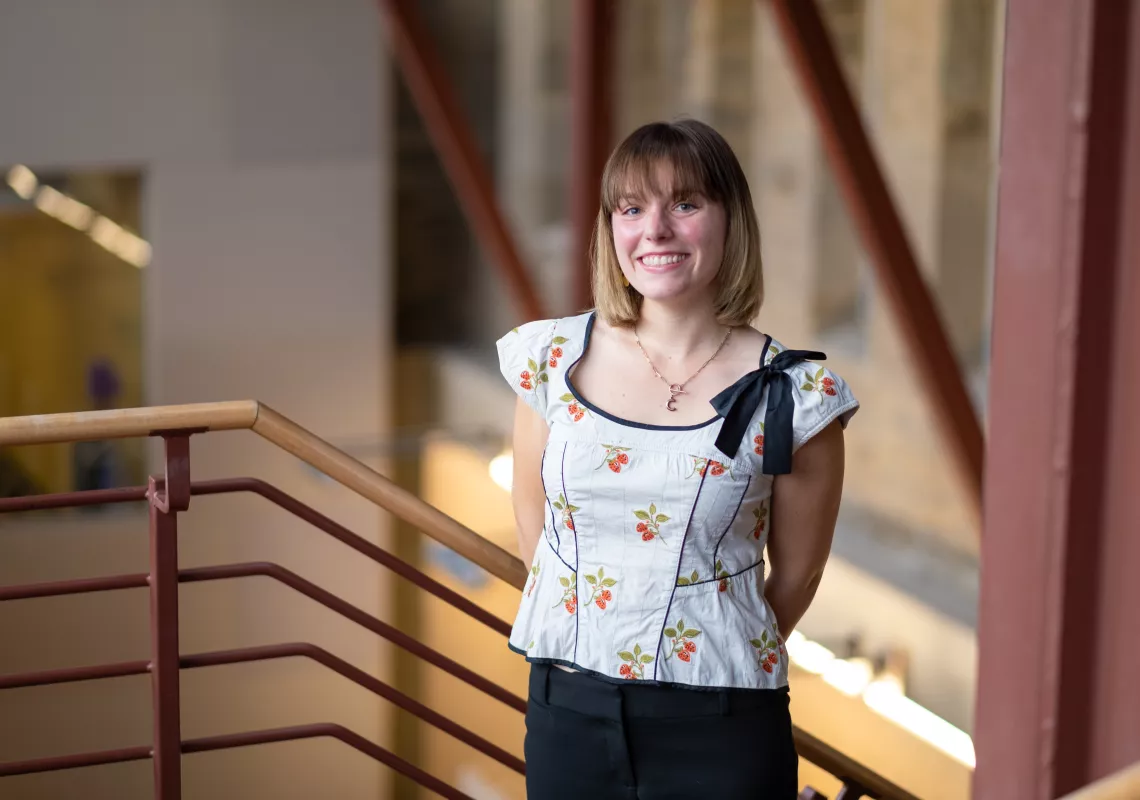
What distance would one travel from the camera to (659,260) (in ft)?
5.31

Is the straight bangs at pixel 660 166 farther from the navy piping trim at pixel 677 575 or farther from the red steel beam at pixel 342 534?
the red steel beam at pixel 342 534

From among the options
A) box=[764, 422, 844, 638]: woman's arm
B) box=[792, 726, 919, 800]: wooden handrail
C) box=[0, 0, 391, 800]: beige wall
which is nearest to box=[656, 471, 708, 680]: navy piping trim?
box=[764, 422, 844, 638]: woman's arm

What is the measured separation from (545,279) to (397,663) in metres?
2.15

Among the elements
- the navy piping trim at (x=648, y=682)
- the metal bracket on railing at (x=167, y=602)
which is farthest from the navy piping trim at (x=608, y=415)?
the metal bracket on railing at (x=167, y=602)

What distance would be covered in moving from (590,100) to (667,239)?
2714 millimetres

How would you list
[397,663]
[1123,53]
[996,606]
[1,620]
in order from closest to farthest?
[1123,53] → [996,606] → [1,620] → [397,663]

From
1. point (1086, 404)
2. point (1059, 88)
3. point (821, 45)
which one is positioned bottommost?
point (1086, 404)

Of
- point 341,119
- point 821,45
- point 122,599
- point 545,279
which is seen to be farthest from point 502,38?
point 821,45

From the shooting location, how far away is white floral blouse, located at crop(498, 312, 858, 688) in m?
1.59

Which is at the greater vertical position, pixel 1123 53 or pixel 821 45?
pixel 821 45

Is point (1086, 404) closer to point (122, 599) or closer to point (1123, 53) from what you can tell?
point (1123, 53)

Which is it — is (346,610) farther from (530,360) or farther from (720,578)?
(720,578)

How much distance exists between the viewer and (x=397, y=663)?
766 centimetres

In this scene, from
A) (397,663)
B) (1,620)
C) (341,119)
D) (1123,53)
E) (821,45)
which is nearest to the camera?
(1123,53)
